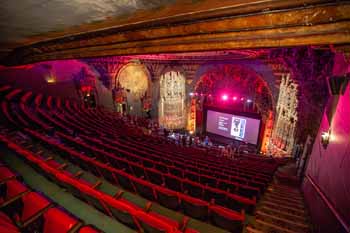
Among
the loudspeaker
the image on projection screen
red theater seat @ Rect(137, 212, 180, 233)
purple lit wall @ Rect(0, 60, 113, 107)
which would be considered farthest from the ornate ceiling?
the image on projection screen

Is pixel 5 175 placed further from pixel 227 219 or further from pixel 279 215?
pixel 279 215

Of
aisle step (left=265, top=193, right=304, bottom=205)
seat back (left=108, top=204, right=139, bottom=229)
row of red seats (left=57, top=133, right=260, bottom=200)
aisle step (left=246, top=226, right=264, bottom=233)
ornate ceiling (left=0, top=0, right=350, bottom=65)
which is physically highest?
ornate ceiling (left=0, top=0, right=350, bottom=65)

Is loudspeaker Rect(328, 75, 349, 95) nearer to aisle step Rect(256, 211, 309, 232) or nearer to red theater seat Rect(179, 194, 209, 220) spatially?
aisle step Rect(256, 211, 309, 232)

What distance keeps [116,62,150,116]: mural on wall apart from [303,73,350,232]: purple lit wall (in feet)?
46.0

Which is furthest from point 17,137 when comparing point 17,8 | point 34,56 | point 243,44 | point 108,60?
point 108,60

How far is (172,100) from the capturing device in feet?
50.5

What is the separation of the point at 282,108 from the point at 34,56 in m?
11.8

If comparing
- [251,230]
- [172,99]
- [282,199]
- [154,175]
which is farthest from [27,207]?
[172,99]

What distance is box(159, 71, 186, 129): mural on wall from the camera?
1493 centimetres

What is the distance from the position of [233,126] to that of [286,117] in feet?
13.5

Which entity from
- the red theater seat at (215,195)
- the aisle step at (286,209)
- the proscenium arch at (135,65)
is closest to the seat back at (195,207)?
the red theater seat at (215,195)

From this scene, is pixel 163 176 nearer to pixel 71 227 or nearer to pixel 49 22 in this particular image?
pixel 71 227

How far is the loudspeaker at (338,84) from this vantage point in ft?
11.9

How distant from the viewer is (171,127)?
15758 mm
